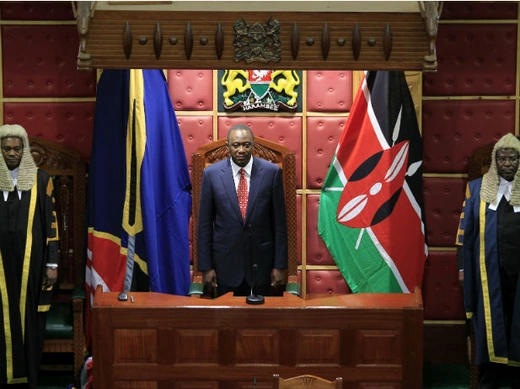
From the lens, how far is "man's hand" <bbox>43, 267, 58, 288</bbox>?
5980mm

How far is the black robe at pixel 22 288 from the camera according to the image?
5922mm

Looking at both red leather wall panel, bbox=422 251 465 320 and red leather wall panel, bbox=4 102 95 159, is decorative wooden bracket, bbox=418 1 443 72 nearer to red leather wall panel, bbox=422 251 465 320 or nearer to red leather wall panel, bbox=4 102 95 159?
red leather wall panel, bbox=422 251 465 320

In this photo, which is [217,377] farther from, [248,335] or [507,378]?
[507,378]

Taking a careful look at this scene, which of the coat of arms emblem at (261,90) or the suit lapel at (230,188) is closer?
the suit lapel at (230,188)

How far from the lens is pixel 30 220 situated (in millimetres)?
5988

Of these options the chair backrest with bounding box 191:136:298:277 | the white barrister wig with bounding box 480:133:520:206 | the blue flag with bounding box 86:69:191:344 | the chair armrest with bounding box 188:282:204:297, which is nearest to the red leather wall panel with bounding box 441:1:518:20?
the white barrister wig with bounding box 480:133:520:206

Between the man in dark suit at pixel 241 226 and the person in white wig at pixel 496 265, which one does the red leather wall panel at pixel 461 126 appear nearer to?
the person in white wig at pixel 496 265

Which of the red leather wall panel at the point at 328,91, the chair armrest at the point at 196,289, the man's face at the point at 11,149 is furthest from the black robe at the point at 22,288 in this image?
the red leather wall panel at the point at 328,91

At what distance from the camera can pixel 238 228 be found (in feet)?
19.5

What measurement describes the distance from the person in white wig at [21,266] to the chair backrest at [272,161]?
93 centimetres

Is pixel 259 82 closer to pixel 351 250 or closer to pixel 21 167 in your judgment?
pixel 351 250

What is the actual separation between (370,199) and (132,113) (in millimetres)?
1557

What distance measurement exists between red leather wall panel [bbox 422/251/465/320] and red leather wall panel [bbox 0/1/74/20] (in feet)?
9.24

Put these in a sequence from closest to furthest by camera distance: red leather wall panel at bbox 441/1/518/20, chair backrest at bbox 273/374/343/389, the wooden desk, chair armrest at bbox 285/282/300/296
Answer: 1. chair backrest at bbox 273/374/343/389
2. the wooden desk
3. chair armrest at bbox 285/282/300/296
4. red leather wall panel at bbox 441/1/518/20
